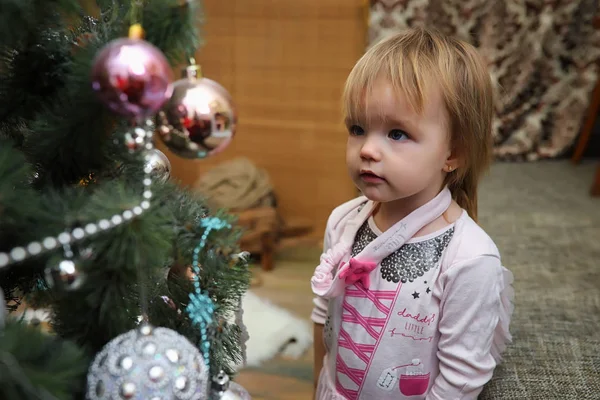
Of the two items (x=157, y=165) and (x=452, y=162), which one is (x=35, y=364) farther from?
(x=452, y=162)

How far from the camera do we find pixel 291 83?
2.30 meters

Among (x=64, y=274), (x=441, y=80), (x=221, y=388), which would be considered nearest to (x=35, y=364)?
(x=64, y=274)

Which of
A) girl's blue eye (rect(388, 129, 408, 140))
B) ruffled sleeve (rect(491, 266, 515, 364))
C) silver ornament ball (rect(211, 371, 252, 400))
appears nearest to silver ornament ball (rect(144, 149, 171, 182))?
silver ornament ball (rect(211, 371, 252, 400))

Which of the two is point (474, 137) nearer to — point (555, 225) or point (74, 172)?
point (74, 172)

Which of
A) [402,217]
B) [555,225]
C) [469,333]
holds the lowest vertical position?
[555,225]

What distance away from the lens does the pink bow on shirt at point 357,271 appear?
83 cm

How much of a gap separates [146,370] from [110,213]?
148 mm

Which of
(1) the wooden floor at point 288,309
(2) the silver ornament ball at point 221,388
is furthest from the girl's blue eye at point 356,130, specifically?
(1) the wooden floor at point 288,309

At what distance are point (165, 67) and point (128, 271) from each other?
0.20m

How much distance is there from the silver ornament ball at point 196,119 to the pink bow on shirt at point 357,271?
367mm

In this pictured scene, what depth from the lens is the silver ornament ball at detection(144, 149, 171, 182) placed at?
53 centimetres

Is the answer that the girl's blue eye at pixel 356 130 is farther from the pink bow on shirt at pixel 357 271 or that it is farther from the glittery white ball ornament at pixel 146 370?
the glittery white ball ornament at pixel 146 370

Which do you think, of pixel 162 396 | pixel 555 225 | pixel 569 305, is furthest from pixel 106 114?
pixel 555 225

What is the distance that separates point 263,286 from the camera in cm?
200
